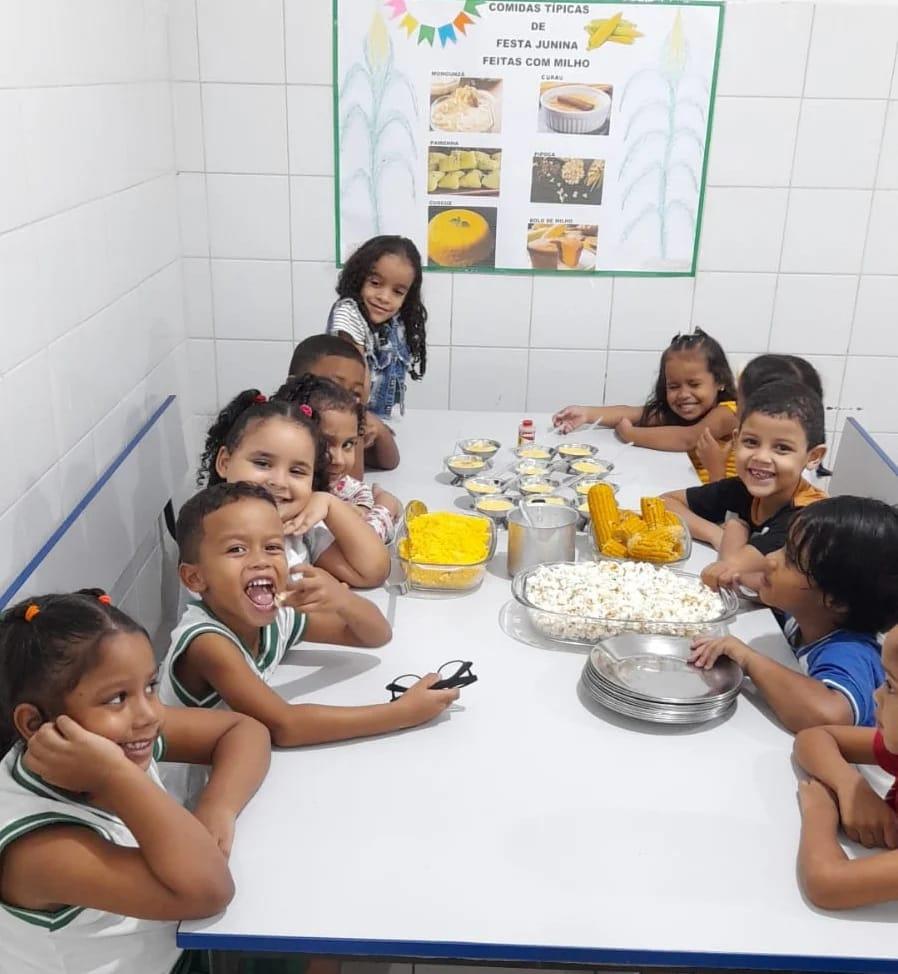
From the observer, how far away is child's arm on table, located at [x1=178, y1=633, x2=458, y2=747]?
4.60ft

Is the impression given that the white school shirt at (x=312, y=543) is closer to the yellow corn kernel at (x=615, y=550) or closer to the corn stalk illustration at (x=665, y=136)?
the yellow corn kernel at (x=615, y=550)

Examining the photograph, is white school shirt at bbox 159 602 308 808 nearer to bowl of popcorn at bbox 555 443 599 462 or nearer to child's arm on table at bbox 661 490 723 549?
child's arm on table at bbox 661 490 723 549

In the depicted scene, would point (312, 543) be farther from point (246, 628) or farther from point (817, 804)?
point (817, 804)

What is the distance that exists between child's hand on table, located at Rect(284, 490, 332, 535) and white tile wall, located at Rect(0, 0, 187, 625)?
2.11 feet

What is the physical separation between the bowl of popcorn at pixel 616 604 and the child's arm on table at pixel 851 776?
0.30 metres

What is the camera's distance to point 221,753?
4.33 ft

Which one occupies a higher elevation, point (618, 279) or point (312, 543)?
point (618, 279)

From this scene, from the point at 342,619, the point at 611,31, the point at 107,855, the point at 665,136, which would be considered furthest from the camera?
the point at 665,136

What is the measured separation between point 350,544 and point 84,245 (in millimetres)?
1225

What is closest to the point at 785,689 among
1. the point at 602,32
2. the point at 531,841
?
the point at 531,841

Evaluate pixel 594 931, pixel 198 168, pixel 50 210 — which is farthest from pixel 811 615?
pixel 198 168

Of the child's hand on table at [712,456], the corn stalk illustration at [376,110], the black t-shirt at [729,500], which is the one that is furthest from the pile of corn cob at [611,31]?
the black t-shirt at [729,500]

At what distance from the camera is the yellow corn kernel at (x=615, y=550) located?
198 cm

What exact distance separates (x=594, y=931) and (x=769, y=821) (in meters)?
0.33
